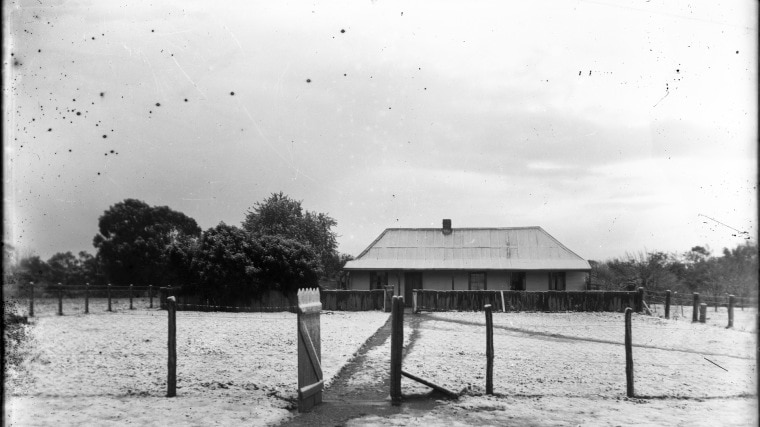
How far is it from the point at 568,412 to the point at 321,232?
5273 cm

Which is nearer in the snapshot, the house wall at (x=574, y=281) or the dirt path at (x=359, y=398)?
the dirt path at (x=359, y=398)

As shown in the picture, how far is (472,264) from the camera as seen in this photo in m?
40.0

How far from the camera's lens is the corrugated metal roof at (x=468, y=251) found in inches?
1565

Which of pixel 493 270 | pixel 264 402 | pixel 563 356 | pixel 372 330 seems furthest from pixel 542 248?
pixel 264 402

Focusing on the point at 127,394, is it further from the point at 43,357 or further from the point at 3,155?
the point at 3,155

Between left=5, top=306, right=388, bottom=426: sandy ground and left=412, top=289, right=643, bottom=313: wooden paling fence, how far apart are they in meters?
11.4

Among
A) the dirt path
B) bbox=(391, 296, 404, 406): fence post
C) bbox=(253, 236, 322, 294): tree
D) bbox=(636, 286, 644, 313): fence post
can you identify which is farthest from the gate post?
bbox=(636, 286, 644, 313): fence post

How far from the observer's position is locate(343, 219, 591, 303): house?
39.7 meters

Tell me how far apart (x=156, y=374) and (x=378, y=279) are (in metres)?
29.7

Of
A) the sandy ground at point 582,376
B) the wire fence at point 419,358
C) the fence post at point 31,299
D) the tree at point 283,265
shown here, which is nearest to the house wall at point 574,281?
the tree at point 283,265

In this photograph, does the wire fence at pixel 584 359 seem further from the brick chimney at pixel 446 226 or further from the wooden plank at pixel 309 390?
the brick chimney at pixel 446 226

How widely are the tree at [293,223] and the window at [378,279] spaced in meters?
17.2

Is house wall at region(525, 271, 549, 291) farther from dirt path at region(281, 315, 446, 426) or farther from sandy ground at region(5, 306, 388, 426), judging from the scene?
dirt path at region(281, 315, 446, 426)

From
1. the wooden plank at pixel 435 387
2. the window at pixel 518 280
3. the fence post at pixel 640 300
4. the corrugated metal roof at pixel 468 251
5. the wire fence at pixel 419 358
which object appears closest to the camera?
the wooden plank at pixel 435 387
